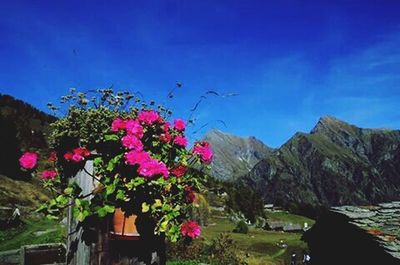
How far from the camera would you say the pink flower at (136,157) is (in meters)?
4.92

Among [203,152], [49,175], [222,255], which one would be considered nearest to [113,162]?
[49,175]

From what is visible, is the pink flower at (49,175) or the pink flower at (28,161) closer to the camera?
the pink flower at (28,161)

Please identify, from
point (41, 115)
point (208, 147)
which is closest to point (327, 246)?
point (208, 147)

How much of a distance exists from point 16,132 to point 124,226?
5029 centimetres

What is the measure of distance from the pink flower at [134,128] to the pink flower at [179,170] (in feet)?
1.96

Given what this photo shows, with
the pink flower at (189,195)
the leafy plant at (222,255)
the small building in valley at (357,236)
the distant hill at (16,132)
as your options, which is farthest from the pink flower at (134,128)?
the leafy plant at (222,255)

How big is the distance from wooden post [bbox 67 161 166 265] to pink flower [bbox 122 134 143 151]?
18.3 inches

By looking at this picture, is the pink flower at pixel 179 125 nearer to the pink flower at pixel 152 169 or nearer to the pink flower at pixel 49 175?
the pink flower at pixel 152 169

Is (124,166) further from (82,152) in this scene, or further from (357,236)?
(357,236)

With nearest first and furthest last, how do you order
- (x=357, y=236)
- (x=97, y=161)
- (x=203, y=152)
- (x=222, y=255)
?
1. (x=97, y=161)
2. (x=203, y=152)
3. (x=357, y=236)
4. (x=222, y=255)

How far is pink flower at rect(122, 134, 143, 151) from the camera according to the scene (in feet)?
16.4

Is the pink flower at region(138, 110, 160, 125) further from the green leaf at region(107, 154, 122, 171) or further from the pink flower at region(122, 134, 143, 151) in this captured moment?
the green leaf at region(107, 154, 122, 171)

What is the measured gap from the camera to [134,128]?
16.8ft

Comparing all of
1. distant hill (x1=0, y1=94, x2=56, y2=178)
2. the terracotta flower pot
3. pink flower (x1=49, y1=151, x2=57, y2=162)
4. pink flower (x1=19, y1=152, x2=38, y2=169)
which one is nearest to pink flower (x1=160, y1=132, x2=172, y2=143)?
the terracotta flower pot
